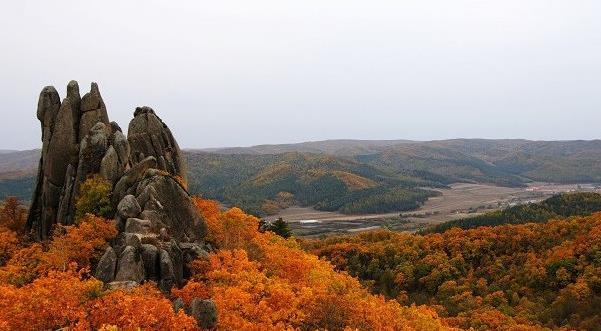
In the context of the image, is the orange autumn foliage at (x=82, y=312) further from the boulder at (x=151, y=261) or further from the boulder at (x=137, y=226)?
the boulder at (x=137, y=226)

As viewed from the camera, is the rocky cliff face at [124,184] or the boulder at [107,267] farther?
the rocky cliff face at [124,184]

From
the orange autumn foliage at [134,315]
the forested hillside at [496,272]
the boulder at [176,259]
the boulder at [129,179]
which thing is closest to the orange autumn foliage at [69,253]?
the boulder at [129,179]

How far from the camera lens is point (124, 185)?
65.8 m

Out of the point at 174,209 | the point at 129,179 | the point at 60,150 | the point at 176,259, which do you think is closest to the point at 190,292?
the point at 176,259

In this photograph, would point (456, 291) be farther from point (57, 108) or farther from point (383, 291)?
point (57, 108)

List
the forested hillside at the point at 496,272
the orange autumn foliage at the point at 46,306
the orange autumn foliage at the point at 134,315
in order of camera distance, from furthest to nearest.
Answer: the forested hillside at the point at 496,272, the orange autumn foliage at the point at 46,306, the orange autumn foliage at the point at 134,315

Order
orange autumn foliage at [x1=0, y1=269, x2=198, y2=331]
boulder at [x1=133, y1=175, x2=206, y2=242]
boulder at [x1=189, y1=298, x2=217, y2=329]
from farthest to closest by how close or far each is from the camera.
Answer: boulder at [x1=133, y1=175, x2=206, y2=242], boulder at [x1=189, y1=298, x2=217, y2=329], orange autumn foliage at [x1=0, y1=269, x2=198, y2=331]

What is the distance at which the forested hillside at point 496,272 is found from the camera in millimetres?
105750

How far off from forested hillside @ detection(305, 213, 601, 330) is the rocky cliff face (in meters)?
63.9

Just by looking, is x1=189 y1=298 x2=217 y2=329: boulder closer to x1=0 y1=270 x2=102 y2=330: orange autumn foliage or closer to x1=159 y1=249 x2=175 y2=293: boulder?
x1=0 y1=270 x2=102 y2=330: orange autumn foliage

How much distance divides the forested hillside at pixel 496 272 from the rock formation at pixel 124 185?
2527 inches

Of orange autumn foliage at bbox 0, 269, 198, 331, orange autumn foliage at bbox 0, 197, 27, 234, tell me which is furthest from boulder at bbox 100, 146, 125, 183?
orange autumn foliage at bbox 0, 269, 198, 331

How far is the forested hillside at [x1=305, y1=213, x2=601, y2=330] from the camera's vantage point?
106 m

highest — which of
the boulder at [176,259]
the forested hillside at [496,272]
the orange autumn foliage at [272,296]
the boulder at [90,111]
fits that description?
the boulder at [90,111]
